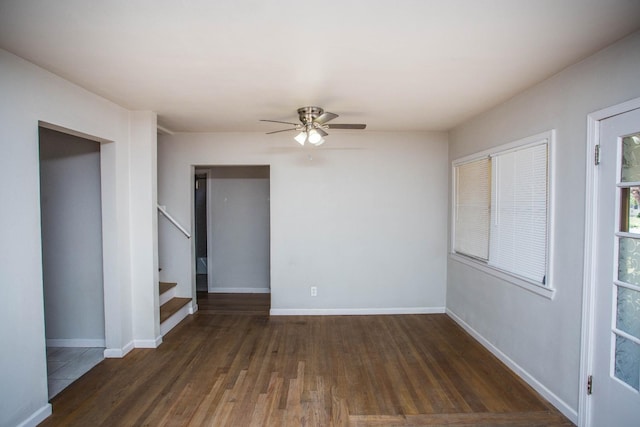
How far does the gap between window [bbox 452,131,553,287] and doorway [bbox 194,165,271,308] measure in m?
3.08

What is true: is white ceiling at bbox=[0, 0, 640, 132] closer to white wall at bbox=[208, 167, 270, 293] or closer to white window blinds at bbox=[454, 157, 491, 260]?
white window blinds at bbox=[454, 157, 491, 260]

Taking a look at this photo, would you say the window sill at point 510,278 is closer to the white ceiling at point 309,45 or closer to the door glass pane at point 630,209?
the door glass pane at point 630,209

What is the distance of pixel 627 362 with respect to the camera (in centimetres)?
177

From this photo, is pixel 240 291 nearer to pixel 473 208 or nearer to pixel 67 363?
pixel 67 363

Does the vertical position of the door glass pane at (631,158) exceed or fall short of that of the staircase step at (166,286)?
it exceeds it

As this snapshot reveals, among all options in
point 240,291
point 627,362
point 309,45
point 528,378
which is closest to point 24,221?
point 309,45

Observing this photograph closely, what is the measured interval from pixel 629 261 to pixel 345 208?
9.08 feet

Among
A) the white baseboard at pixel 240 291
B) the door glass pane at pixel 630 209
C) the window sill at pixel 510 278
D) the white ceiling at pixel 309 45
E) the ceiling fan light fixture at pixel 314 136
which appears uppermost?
the white ceiling at pixel 309 45

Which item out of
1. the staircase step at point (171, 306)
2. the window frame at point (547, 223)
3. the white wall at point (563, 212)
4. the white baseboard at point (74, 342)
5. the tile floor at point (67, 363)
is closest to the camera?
the white wall at point (563, 212)

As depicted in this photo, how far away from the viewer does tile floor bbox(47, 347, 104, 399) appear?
2580 mm

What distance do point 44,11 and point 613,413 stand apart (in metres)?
3.79

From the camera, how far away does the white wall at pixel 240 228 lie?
5.27 metres

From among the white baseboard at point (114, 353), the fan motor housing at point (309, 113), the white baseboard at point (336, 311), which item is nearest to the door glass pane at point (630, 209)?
the fan motor housing at point (309, 113)

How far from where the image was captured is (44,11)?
150 centimetres
